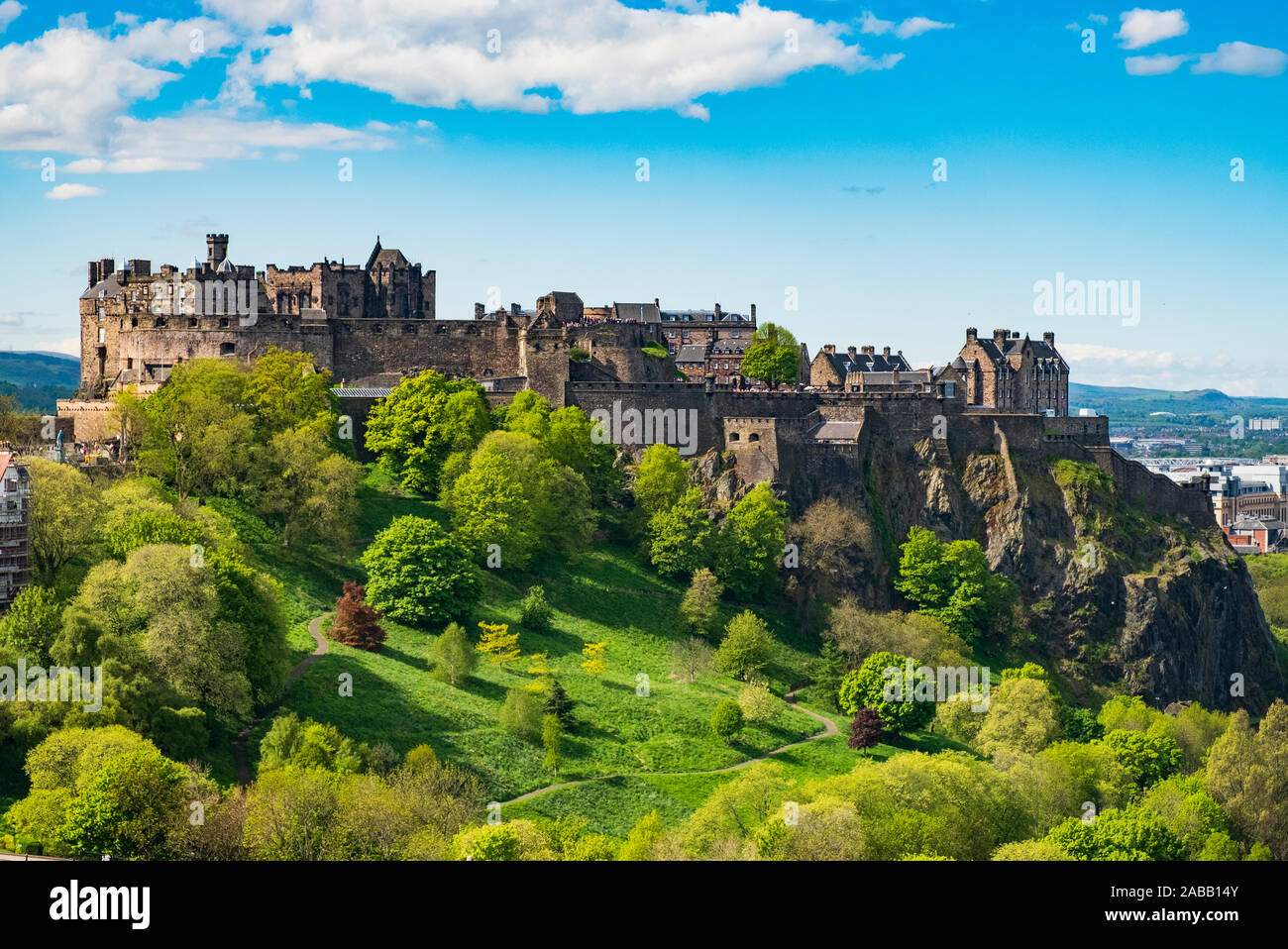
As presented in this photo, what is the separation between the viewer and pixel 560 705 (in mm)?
51781

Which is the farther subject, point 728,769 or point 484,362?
point 484,362

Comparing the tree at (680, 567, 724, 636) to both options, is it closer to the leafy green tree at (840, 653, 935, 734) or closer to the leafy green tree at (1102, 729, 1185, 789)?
the leafy green tree at (840, 653, 935, 734)

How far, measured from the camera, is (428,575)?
5769 cm

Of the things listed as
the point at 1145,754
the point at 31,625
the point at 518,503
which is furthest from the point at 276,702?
the point at 1145,754

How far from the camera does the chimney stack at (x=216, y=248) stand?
84125mm

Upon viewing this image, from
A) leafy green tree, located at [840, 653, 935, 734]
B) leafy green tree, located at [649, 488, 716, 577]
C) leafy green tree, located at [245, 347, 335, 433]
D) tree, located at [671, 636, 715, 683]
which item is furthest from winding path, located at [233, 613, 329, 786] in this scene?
leafy green tree, located at [840, 653, 935, 734]

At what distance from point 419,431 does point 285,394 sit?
257 inches

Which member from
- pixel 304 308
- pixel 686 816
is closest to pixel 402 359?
pixel 304 308

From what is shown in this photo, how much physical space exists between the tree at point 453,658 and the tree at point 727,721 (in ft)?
29.6

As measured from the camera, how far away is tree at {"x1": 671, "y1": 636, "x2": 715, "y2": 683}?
60.2 m

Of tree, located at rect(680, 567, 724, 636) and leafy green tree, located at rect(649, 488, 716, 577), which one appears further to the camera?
leafy green tree, located at rect(649, 488, 716, 577)

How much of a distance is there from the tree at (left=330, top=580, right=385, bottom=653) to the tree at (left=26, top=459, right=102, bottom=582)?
9.33 m

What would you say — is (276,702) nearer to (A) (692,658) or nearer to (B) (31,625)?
(B) (31,625)

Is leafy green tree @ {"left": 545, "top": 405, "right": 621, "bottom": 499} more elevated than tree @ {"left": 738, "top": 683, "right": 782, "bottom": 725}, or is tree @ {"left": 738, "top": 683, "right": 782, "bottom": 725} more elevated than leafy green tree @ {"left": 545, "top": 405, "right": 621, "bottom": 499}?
leafy green tree @ {"left": 545, "top": 405, "right": 621, "bottom": 499}
